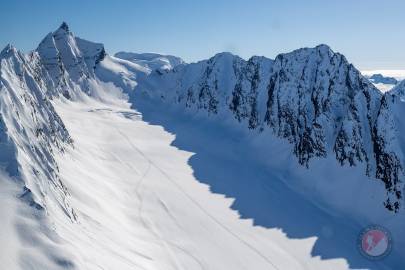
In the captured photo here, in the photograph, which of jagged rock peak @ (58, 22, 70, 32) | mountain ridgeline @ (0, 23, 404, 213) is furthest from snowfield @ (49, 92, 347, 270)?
jagged rock peak @ (58, 22, 70, 32)

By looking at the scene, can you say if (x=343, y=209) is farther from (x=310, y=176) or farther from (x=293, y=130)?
(x=293, y=130)

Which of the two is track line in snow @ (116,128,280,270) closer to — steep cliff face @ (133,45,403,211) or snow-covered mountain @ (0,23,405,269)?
snow-covered mountain @ (0,23,405,269)

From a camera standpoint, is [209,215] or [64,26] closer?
[209,215]

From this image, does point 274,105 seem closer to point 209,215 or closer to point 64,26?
point 209,215

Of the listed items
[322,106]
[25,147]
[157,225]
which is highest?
[322,106]

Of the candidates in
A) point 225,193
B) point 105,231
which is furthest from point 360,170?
point 105,231

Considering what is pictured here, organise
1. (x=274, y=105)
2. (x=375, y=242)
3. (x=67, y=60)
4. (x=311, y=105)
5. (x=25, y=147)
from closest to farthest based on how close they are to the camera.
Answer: (x=25, y=147), (x=375, y=242), (x=311, y=105), (x=274, y=105), (x=67, y=60)

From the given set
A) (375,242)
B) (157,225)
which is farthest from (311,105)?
(157,225)
